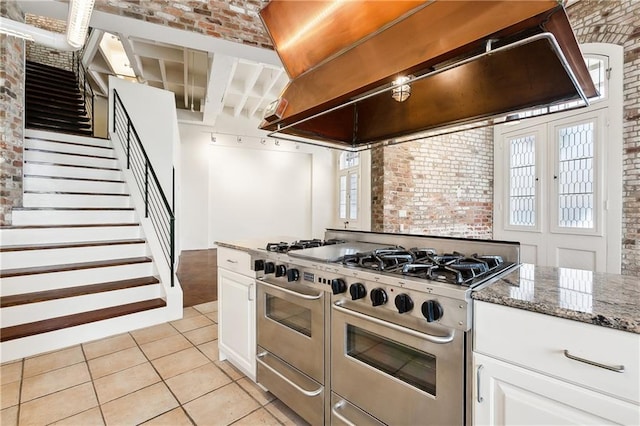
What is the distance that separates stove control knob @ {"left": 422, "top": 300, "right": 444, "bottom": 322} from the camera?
3.51 feet

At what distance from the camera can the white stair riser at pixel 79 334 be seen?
2.43 metres

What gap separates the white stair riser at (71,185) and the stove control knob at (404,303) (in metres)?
4.64

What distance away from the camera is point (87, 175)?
14.3ft

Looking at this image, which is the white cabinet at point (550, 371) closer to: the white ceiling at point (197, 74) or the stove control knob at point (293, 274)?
the stove control knob at point (293, 274)

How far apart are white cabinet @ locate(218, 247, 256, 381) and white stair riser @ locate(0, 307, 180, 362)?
1193 mm

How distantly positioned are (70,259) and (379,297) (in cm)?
363

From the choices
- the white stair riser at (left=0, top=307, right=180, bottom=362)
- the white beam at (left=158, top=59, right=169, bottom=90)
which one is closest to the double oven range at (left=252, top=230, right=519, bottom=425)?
the white stair riser at (left=0, top=307, right=180, bottom=362)

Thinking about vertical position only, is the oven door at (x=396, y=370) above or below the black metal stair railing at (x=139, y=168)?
below

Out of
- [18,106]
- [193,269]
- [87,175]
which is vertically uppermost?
[18,106]

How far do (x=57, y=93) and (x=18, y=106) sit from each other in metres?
3.31

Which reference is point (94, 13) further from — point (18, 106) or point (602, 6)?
point (602, 6)

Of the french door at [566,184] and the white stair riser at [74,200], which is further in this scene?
the white stair riser at [74,200]

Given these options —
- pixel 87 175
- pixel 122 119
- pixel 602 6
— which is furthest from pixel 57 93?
pixel 602 6

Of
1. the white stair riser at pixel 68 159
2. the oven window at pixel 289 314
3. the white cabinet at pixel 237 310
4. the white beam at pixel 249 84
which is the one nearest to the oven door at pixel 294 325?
the oven window at pixel 289 314
